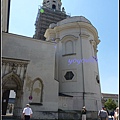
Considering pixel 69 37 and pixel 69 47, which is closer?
pixel 69 47

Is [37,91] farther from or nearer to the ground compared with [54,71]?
nearer to the ground

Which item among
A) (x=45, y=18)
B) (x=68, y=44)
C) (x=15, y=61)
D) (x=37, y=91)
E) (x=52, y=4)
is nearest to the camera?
(x=15, y=61)

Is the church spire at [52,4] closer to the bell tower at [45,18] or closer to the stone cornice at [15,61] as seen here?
the bell tower at [45,18]

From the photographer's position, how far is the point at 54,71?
20906 millimetres

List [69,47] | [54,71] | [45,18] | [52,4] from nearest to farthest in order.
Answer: [54,71] → [69,47] → [45,18] → [52,4]

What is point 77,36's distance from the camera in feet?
76.3

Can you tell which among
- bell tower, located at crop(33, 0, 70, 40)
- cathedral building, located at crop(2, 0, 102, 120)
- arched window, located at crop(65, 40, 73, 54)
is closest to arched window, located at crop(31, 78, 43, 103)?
cathedral building, located at crop(2, 0, 102, 120)

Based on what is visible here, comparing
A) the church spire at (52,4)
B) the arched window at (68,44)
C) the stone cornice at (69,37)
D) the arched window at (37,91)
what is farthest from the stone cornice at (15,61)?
the church spire at (52,4)

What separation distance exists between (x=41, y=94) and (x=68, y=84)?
498 centimetres

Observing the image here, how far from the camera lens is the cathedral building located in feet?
54.0

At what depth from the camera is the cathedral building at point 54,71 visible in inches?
648

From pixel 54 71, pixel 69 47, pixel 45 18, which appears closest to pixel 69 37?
pixel 69 47

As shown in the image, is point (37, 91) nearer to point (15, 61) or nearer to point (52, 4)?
point (15, 61)

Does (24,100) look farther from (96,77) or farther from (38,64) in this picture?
(96,77)
